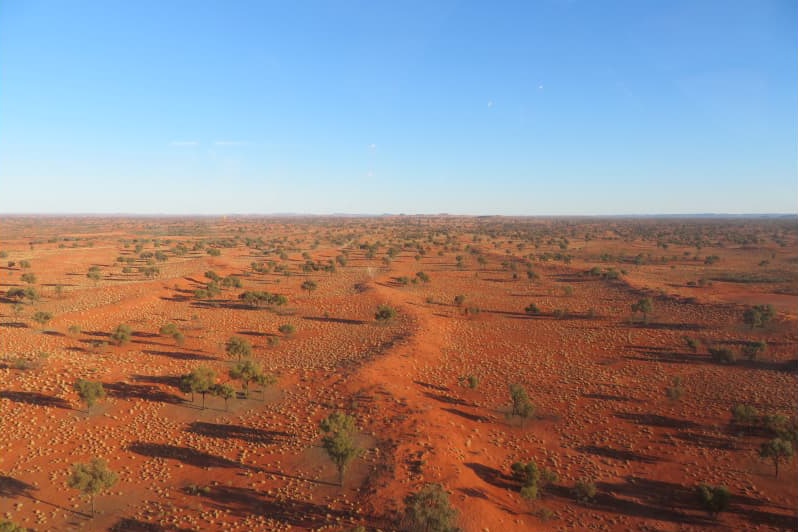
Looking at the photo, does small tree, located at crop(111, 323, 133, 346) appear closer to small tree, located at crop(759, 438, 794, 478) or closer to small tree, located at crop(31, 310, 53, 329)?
small tree, located at crop(31, 310, 53, 329)

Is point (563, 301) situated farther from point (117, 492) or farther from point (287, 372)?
point (117, 492)

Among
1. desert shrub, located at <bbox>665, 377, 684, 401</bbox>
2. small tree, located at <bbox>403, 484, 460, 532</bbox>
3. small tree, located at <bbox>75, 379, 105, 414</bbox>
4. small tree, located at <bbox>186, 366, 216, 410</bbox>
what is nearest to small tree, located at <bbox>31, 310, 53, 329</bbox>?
small tree, located at <bbox>75, 379, 105, 414</bbox>

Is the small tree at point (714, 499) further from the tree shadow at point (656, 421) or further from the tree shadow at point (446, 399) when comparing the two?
the tree shadow at point (446, 399)

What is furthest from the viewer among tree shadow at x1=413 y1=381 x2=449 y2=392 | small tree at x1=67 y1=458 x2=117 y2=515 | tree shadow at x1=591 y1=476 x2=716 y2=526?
tree shadow at x1=413 y1=381 x2=449 y2=392

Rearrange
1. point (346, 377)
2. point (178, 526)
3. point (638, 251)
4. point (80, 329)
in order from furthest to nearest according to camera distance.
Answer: point (638, 251) → point (80, 329) → point (346, 377) → point (178, 526)

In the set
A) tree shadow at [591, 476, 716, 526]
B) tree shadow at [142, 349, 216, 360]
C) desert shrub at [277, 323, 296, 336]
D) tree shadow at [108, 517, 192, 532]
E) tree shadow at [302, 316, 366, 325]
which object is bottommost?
tree shadow at [591, 476, 716, 526]

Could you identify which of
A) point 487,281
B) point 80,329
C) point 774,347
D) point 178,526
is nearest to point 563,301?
point 487,281
